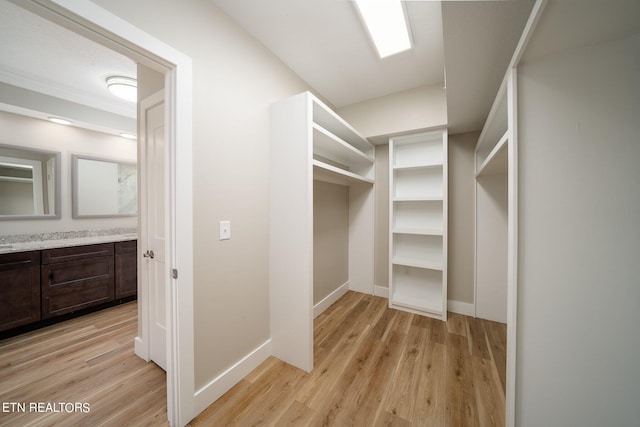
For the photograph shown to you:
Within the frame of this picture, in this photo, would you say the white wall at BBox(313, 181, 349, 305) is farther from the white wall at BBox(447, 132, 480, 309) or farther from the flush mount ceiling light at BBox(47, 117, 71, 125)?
the flush mount ceiling light at BBox(47, 117, 71, 125)

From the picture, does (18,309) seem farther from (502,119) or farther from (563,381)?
(502,119)

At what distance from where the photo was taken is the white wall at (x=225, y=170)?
129 centimetres

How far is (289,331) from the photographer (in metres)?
1.73

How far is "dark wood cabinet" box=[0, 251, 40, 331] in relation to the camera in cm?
203

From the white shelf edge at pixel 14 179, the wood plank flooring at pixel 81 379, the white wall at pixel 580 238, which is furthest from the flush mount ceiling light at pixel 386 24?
the white shelf edge at pixel 14 179

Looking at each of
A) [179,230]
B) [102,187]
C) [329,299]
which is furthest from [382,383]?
[102,187]

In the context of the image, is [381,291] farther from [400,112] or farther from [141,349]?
[141,349]

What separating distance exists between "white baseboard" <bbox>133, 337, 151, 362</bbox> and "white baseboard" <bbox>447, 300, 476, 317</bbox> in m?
3.13

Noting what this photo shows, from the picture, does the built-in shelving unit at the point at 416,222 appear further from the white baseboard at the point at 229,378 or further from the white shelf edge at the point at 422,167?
the white baseboard at the point at 229,378

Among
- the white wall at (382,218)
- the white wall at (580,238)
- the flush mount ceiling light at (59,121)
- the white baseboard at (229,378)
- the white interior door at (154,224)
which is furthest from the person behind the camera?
the white wall at (382,218)

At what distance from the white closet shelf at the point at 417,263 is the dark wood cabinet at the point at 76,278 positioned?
3577 mm

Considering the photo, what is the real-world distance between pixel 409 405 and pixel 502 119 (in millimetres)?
2011

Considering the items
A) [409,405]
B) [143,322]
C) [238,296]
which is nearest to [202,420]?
[238,296]

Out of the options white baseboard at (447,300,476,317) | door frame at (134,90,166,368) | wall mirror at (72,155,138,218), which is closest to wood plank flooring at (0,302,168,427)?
door frame at (134,90,166,368)
